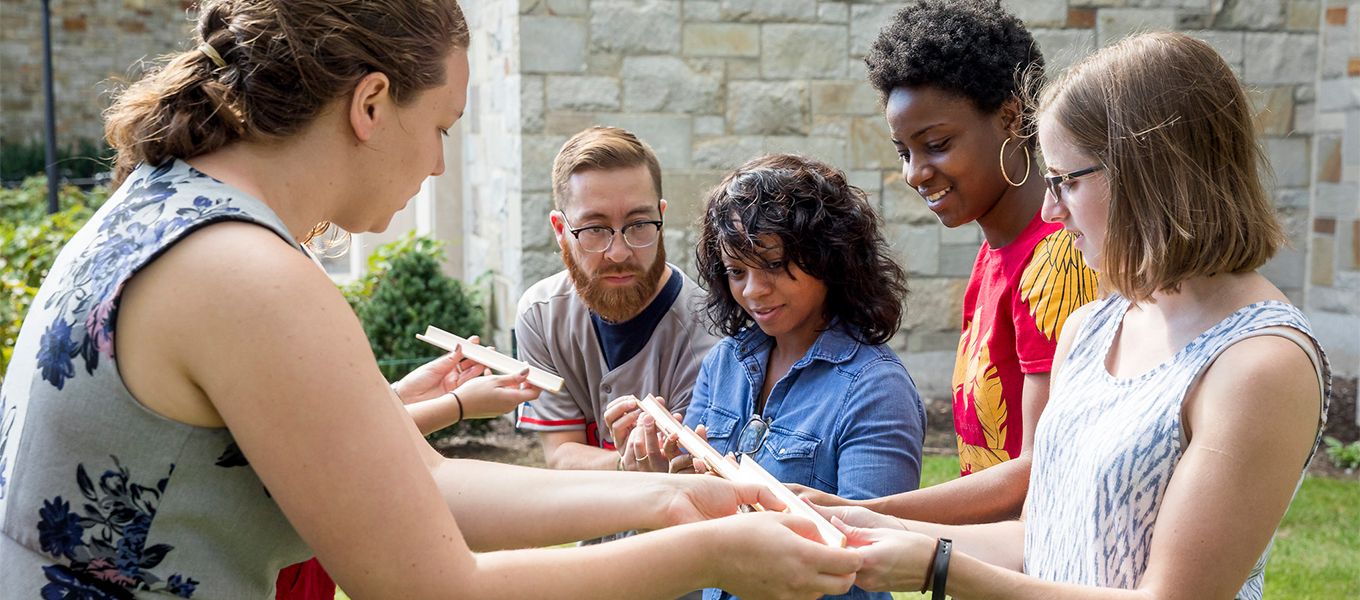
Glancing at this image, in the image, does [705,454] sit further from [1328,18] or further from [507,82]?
[1328,18]

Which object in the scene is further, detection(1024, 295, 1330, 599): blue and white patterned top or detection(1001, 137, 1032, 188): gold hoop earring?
detection(1001, 137, 1032, 188): gold hoop earring

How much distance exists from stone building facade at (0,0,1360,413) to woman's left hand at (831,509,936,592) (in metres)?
5.40

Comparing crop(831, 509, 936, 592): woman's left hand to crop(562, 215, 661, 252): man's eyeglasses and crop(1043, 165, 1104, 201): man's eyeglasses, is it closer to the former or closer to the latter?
crop(1043, 165, 1104, 201): man's eyeglasses

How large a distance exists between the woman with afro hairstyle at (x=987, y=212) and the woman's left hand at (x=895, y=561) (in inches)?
17.5

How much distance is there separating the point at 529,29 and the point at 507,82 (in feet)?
1.50

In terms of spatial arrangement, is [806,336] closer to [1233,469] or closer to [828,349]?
[828,349]

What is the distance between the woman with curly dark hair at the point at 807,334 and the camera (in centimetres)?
257

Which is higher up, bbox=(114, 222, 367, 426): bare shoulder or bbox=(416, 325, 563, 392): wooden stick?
bbox=(114, 222, 367, 426): bare shoulder

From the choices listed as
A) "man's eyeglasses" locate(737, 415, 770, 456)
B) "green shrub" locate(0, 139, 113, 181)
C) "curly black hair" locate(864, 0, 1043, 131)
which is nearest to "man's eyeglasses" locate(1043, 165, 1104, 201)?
"curly black hair" locate(864, 0, 1043, 131)

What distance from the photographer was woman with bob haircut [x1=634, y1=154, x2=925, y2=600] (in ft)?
8.43

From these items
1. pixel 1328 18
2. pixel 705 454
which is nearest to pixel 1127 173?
pixel 705 454

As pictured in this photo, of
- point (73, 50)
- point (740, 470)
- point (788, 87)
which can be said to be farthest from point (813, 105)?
point (73, 50)

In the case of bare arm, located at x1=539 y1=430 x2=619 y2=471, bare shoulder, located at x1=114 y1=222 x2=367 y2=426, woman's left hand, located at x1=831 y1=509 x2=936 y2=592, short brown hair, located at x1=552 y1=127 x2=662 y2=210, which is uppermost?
short brown hair, located at x1=552 y1=127 x2=662 y2=210

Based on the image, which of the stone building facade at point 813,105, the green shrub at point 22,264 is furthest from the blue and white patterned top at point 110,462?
the stone building facade at point 813,105
